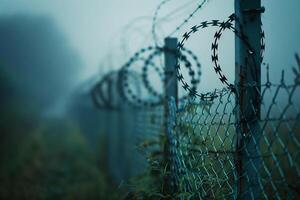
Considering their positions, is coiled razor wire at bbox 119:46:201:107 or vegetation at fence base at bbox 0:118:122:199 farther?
vegetation at fence base at bbox 0:118:122:199

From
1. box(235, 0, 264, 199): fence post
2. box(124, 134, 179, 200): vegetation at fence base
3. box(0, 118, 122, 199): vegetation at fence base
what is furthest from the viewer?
box(0, 118, 122, 199): vegetation at fence base

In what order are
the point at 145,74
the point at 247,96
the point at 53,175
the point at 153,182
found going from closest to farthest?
1. the point at 247,96
2. the point at 153,182
3. the point at 145,74
4. the point at 53,175

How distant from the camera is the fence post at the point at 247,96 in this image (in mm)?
2098

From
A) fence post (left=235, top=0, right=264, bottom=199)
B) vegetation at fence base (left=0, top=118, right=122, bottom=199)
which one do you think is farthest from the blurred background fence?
vegetation at fence base (left=0, top=118, right=122, bottom=199)

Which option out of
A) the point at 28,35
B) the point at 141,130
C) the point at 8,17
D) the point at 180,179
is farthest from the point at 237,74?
→ the point at 28,35

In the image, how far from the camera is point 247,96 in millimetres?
2096

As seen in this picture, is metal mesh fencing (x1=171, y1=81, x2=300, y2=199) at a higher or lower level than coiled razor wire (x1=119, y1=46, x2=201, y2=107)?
lower

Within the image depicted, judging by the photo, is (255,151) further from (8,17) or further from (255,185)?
(8,17)

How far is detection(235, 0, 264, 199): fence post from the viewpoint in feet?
6.88

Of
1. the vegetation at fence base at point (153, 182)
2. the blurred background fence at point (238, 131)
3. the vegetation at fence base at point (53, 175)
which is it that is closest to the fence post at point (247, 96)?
the blurred background fence at point (238, 131)

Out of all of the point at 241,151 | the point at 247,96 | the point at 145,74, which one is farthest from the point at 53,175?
the point at 247,96

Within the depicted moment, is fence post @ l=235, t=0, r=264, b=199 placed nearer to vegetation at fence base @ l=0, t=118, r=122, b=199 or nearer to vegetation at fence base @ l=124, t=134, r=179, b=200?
vegetation at fence base @ l=124, t=134, r=179, b=200

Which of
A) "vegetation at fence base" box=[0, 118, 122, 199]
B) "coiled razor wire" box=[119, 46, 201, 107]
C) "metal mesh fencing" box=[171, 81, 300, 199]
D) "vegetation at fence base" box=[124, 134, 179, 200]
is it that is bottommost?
"vegetation at fence base" box=[0, 118, 122, 199]

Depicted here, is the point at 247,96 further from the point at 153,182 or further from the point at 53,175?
the point at 53,175
